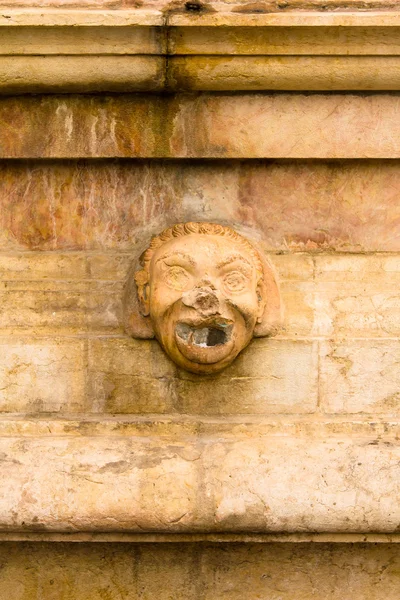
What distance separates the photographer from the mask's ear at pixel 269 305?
3264 mm

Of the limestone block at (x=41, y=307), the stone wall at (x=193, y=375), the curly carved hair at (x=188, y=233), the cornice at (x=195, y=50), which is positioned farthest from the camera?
the limestone block at (x=41, y=307)

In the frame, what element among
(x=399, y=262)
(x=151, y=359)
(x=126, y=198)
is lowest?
(x=151, y=359)

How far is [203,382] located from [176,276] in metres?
0.44

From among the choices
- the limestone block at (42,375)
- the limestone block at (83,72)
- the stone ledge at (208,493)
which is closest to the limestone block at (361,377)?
the stone ledge at (208,493)

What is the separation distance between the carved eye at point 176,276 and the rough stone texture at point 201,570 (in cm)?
97

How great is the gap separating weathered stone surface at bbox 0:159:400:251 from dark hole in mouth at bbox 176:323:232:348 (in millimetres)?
408

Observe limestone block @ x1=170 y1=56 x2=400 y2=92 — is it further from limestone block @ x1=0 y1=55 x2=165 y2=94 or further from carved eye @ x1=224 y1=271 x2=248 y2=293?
carved eye @ x1=224 y1=271 x2=248 y2=293

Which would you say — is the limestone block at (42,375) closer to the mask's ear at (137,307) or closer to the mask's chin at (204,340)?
the mask's ear at (137,307)

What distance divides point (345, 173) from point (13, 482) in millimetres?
1621

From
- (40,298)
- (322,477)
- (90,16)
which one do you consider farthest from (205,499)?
(90,16)

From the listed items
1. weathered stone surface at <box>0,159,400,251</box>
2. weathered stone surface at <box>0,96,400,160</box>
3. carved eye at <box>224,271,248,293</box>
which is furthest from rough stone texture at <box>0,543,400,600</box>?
weathered stone surface at <box>0,96,400,160</box>

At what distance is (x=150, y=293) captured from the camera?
3195 millimetres

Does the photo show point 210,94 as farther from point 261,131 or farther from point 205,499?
point 205,499

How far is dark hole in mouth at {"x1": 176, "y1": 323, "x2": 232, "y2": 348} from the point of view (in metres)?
3.10
